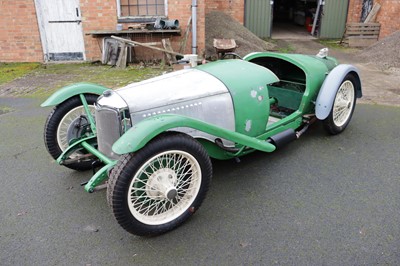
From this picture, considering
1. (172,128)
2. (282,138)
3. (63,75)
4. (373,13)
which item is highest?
(373,13)

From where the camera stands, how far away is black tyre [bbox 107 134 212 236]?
2.34m

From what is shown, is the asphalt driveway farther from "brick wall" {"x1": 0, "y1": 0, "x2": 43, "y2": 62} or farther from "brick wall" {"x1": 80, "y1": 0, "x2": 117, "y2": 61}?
"brick wall" {"x1": 0, "y1": 0, "x2": 43, "y2": 62}

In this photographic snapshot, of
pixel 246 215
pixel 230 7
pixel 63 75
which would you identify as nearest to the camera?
pixel 246 215

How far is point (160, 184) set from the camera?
8.57 ft

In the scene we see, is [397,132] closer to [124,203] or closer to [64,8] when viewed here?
[124,203]

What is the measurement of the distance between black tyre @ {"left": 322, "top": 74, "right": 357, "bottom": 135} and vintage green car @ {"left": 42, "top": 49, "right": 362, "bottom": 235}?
0.10ft

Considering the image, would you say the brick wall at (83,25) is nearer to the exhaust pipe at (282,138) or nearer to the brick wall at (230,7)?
the brick wall at (230,7)

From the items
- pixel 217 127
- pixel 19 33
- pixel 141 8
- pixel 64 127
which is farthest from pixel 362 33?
pixel 64 127

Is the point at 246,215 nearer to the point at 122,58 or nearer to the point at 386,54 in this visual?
the point at 122,58

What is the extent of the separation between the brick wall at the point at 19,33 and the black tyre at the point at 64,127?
22.0ft

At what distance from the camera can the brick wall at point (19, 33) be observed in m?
8.79

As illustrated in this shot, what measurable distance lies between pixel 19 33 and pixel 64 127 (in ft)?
22.8

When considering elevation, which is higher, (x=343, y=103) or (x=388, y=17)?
(x=388, y=17)

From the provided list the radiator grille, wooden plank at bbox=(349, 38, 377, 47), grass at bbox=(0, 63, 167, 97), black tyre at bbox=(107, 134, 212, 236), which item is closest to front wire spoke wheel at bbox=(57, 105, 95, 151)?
the radiator grille
